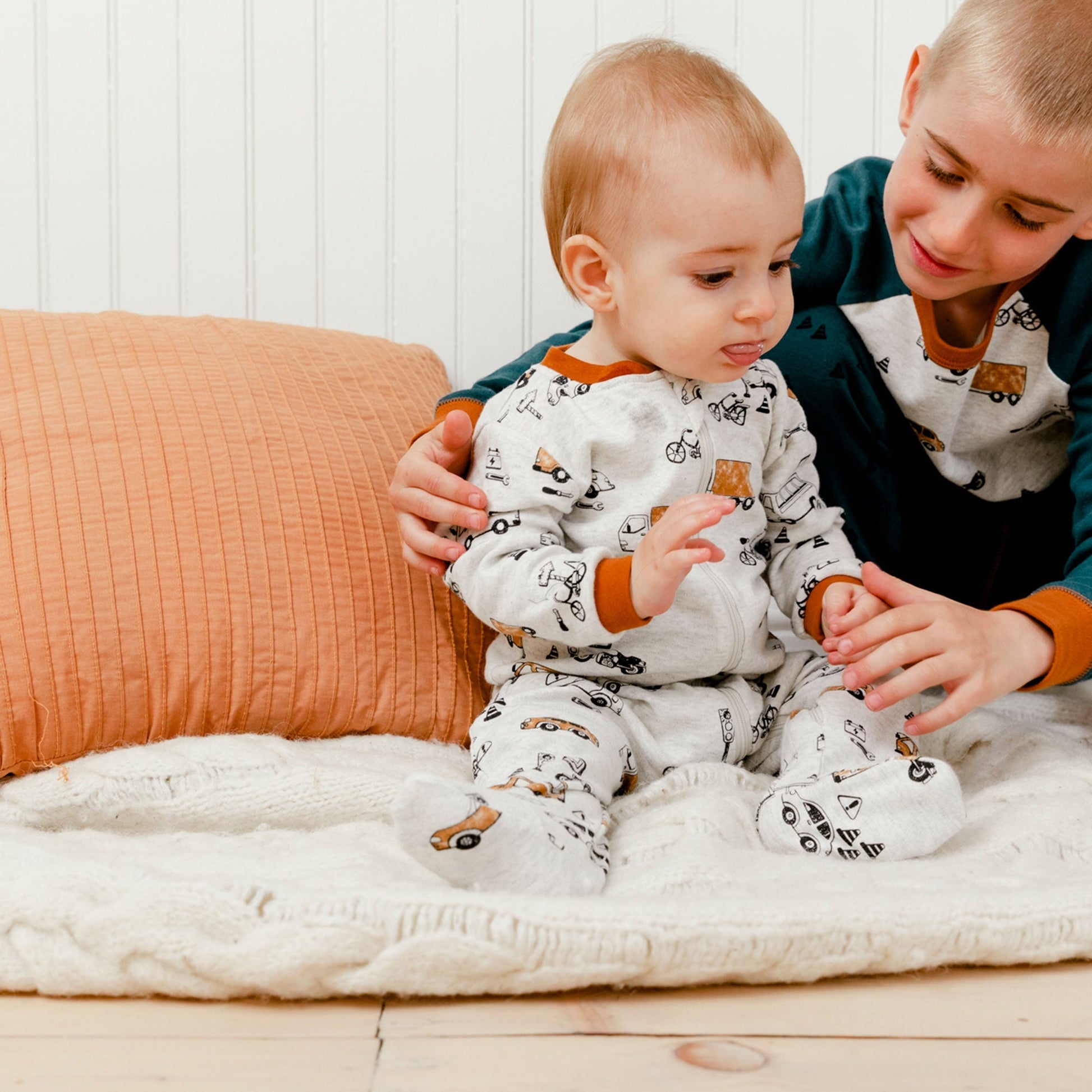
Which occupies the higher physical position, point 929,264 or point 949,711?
point 929,264

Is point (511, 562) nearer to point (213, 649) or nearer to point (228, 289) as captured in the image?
→ point (213, 649)

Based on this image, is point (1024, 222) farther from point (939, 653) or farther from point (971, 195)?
point (939, 653)

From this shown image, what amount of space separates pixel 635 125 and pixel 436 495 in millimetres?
337

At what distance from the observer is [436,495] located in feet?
2.99

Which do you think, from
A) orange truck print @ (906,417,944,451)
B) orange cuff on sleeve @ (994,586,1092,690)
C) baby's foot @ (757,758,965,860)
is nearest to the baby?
baby's foot @ (757,758,965,860)

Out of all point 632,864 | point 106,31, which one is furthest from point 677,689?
point 106,31

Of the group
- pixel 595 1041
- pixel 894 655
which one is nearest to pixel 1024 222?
pixel 894 655

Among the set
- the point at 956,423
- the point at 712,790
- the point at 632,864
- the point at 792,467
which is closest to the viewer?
the point at 632,864

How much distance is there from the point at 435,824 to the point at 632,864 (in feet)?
0.57

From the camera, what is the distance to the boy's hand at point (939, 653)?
2.69 feet

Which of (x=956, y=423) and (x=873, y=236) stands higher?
(x=873, y=236)

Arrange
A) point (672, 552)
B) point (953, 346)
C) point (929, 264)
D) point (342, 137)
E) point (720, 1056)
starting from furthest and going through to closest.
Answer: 1. point (342, 137)
2. point (953, 346)
3. point (929, 264)
4. point (672, 552)
5. point (720, 1056)

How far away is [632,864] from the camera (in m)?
0.75

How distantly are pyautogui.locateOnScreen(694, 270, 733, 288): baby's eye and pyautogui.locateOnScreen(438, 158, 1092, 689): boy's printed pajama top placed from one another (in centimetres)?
27
